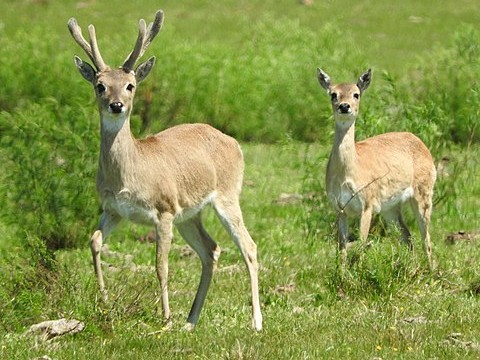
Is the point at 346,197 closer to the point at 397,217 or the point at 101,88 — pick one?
the point at 397,217

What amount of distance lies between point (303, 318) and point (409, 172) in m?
3.26

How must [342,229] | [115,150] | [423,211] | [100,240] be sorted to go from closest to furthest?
[100,240] → [115,150] → [342,229] → [423,211]

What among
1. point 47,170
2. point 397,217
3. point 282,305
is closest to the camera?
point 282,305

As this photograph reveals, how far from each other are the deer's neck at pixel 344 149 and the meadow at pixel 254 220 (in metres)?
0.69

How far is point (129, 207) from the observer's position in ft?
29.8

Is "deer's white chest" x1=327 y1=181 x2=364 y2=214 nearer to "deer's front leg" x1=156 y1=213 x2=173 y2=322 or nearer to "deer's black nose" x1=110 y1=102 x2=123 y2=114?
"deer's front leg" x1=156 y1=213 x2=173 y2=322

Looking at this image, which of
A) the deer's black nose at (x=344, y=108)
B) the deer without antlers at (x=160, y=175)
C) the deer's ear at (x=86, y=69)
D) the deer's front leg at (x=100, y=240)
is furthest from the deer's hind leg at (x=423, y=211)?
the deer's ear at (x=86, y=69)

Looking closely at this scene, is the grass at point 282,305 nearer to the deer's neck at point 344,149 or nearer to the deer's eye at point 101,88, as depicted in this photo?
the deer's neck at point 344,149

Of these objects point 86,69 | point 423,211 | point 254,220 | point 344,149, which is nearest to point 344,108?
point 344,149

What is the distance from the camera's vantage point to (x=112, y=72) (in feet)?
30.3

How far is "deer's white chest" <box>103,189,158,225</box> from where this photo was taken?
29.8 ft

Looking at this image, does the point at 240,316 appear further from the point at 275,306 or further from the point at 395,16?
the point at 395,16

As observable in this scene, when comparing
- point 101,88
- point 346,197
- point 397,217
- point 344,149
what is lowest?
point 397,217

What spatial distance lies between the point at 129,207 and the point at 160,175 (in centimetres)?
41
